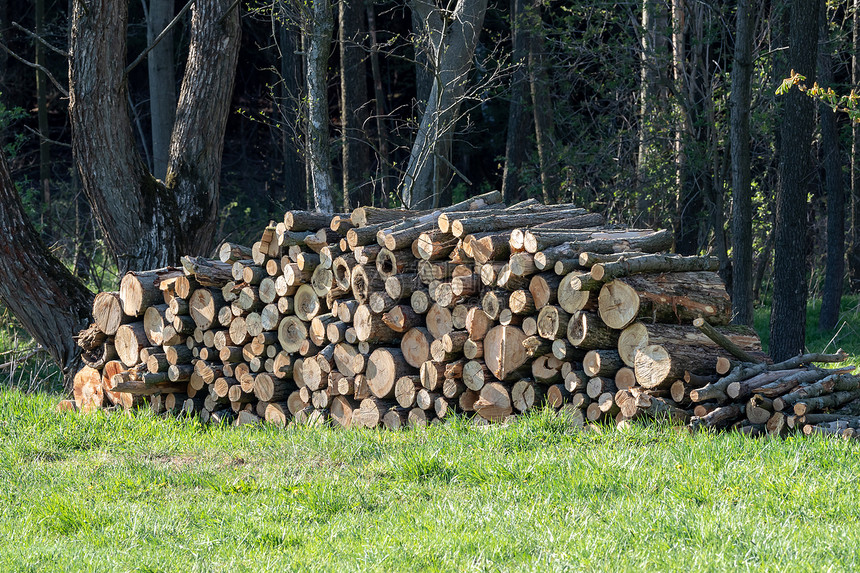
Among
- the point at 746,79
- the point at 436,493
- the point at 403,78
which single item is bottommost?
the point at 436,493

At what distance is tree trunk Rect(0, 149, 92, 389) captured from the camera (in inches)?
343

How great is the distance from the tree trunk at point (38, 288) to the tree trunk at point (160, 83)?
7.02m

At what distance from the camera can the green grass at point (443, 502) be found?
383 centimetres

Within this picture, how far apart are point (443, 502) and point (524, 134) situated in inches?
531

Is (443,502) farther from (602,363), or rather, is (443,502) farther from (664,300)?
(664,300)

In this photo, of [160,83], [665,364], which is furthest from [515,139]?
[665,364]

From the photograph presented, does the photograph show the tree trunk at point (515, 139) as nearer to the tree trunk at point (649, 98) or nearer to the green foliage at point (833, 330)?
the tree trunk at point (649, 98)

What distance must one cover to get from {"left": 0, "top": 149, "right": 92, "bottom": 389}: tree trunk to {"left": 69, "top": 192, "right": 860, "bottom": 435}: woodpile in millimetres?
772

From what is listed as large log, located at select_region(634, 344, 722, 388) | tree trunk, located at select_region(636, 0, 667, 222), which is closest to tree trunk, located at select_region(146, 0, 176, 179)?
tree trunk, located at select_region(636, 0, 667, 222)

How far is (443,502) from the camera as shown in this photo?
15.2 feet

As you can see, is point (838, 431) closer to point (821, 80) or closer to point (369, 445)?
point (369, 445)

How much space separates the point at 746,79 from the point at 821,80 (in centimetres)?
488

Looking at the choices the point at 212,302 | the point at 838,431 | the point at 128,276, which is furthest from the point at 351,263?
the point at 838,431

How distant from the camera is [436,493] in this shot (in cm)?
485
